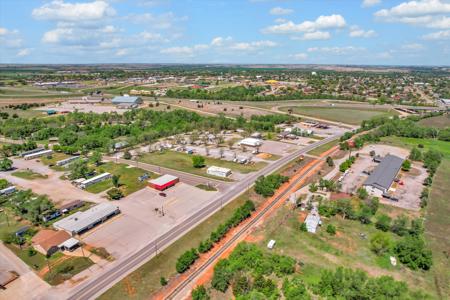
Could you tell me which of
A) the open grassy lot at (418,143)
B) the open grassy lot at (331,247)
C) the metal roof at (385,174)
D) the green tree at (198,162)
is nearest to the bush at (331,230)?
the open grassy lot at (331,247)

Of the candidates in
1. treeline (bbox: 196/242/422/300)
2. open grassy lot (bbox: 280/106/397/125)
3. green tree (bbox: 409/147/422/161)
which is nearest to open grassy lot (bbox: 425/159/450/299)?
treeline (bbox: 196/242/422/300)

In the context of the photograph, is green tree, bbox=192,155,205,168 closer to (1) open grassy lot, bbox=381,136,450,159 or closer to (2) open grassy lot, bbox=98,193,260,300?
(2) open grassy lot, bbox=98,193,260,300

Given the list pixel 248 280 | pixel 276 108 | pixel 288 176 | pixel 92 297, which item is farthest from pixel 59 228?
pixel 276 108

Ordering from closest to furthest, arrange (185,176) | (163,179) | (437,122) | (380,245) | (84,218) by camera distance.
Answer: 1. (380,245)
2. (84,218)
3. (163,179)
4. (185,176)
5. (437,122)

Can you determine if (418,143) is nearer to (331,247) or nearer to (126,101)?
(331,247)

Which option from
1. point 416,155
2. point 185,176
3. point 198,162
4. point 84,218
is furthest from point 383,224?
point 84,218

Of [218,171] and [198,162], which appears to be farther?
[198,162]

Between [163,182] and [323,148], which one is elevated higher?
[163,182]
